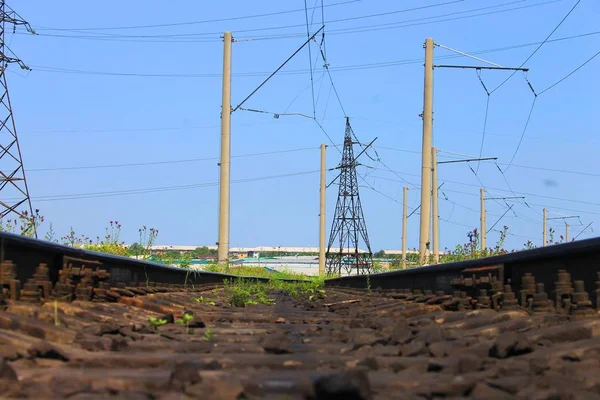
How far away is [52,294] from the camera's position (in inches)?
201

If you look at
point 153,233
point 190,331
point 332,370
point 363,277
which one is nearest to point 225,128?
point 153,233

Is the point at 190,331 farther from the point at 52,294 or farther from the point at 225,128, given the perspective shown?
the point at 225,128

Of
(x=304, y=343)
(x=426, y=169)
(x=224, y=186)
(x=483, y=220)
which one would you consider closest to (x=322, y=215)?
(x=483, y=220)

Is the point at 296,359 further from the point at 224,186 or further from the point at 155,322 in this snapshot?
the point at 224,186

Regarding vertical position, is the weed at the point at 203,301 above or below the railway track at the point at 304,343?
below

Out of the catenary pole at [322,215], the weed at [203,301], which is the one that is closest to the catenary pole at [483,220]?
the catenary pole at [322,215]

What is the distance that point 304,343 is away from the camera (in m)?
4.01

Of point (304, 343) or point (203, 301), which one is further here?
point (203, 301)

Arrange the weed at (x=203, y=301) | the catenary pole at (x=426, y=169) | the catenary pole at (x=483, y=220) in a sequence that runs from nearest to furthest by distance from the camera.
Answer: the weed at (x=203, y=301) < the catenary pole at (x=426, y=169) < the catenary pole at (x=483, y=220)

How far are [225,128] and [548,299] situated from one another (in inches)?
588

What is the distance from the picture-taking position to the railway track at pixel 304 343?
95.1 inches

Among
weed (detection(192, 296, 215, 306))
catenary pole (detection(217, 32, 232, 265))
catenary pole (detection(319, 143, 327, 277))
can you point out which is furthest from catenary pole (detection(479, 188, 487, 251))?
→ weed (detection(192, 296, 215, 306))

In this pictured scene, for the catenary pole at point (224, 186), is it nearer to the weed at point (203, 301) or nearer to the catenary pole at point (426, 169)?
the catenary pole at point (426, 169)

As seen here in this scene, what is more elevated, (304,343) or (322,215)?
(322,215)
